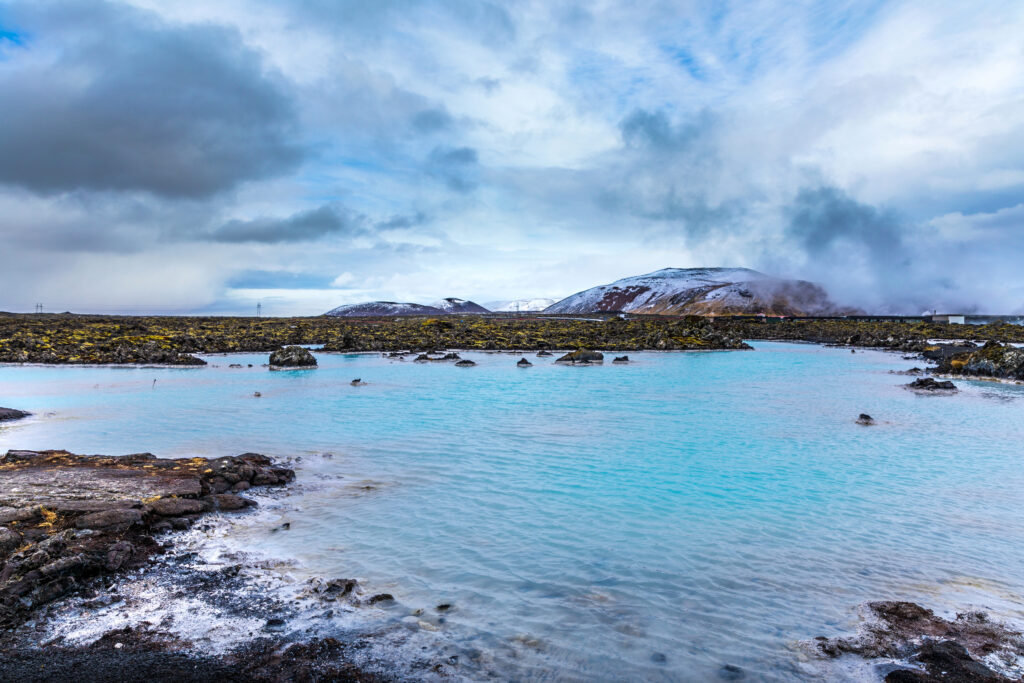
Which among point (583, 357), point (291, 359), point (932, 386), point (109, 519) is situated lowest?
point (109, 519)

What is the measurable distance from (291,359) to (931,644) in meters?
34.4

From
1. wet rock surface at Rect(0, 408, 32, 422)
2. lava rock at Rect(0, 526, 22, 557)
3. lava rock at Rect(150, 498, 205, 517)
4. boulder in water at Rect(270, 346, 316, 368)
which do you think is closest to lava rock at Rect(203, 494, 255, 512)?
lava rock at Rect(150, 498, 205, 517)

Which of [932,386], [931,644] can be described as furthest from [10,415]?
[932,386]

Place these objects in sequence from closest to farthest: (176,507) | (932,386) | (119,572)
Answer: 1. (119,572)
2. (176,507)
3. (932,386)

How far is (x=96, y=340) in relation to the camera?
45.0 m

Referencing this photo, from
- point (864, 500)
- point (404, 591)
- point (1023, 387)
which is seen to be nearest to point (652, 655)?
point (404, 591)

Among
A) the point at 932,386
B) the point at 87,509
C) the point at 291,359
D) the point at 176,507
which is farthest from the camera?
the point at 291,359

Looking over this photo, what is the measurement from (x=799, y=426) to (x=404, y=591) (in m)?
14.8

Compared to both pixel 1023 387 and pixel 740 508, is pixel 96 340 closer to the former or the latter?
pixel 740 508

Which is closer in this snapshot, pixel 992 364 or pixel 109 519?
pixel 109 519

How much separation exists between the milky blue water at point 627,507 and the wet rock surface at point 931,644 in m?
0.28

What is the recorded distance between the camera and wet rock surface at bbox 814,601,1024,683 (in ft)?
15.4

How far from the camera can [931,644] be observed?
5.17 metres

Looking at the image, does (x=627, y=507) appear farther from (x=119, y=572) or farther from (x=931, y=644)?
(x=119, y=572)
